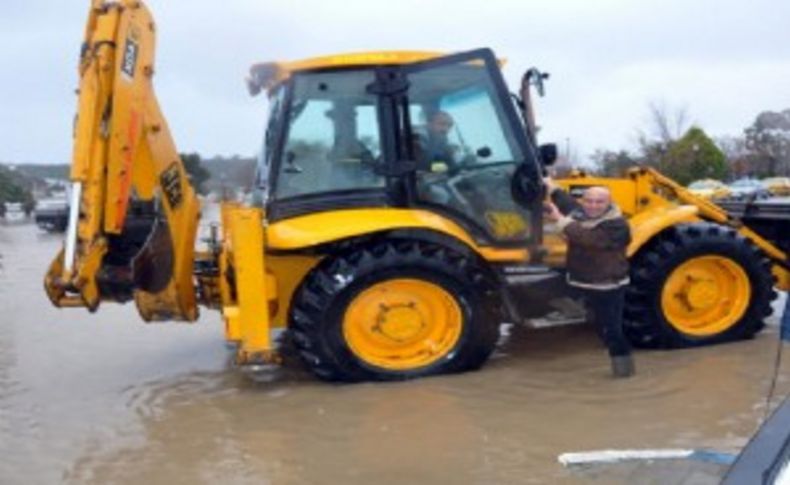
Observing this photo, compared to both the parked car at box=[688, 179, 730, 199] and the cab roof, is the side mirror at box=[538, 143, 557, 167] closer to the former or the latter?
the cab roof

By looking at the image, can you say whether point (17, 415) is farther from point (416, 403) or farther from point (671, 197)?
point (671, 197)

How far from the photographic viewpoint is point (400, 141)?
704 centimetres

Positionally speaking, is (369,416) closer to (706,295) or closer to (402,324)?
(402,324)

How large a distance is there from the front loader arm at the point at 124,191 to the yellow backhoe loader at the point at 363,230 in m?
0.01

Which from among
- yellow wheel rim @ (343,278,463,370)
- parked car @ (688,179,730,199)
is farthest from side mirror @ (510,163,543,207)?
parked car @ (688,179,730,199)

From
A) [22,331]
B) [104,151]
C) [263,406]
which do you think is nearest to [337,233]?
[263,406]

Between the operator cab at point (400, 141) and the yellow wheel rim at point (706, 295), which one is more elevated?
the operator cab at point (400, 141)

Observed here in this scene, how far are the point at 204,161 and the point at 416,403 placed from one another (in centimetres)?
3925

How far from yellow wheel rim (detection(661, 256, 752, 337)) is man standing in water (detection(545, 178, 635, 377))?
0.81 metres

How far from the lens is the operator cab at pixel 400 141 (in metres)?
7.02

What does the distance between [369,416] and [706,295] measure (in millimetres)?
3061

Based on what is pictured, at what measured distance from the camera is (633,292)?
7.38 m

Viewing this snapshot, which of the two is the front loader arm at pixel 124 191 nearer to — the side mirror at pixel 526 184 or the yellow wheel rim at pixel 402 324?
the yellow wheel rim at pixel 402 324

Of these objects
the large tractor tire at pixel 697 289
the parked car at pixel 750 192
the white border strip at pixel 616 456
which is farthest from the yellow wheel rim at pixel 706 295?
the white border strip at pixel 616 456
